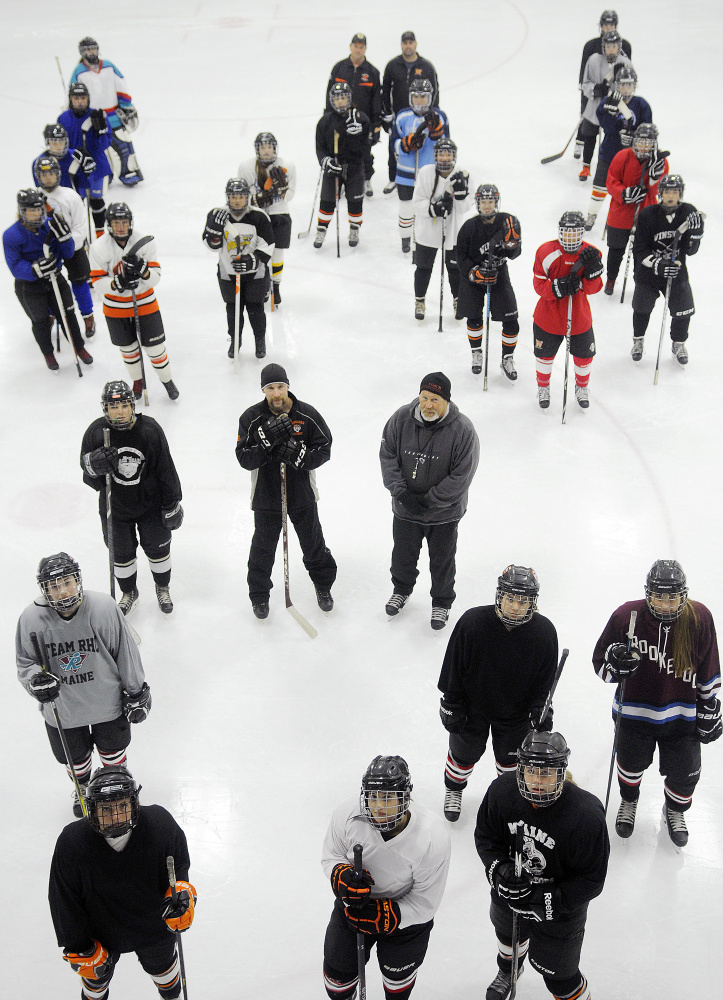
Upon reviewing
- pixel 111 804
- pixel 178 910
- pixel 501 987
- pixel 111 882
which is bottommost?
pixel 501 987

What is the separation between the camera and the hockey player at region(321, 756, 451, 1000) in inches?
117

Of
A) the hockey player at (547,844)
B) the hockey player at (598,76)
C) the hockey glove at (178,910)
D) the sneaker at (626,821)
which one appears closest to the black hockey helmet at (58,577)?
the hockey glove at (178,910)

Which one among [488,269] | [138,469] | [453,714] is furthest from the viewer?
[488,269]

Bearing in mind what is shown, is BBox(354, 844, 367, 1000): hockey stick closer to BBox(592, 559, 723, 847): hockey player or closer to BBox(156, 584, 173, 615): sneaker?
BBox(592, 559, 723, 847): hockey player

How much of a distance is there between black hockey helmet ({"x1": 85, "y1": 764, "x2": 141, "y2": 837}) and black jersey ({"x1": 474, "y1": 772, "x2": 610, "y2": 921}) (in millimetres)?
1063

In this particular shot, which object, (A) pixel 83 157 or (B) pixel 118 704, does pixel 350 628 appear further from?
(A) pixel 83 157

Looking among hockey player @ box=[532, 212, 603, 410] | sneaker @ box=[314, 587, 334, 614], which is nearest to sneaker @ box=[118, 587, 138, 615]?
sneaker @ box=[314, 587, 334, 614]

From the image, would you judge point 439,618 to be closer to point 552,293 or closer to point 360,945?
point 360,945

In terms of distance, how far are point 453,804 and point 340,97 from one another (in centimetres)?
567

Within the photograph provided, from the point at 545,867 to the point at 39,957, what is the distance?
1.85 m

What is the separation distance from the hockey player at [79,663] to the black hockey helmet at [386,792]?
112 cm

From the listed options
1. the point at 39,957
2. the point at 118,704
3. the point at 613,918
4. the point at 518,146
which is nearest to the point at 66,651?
the point at 118,704

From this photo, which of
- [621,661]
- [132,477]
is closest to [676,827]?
[621,661]

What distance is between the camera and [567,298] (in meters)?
6.32
